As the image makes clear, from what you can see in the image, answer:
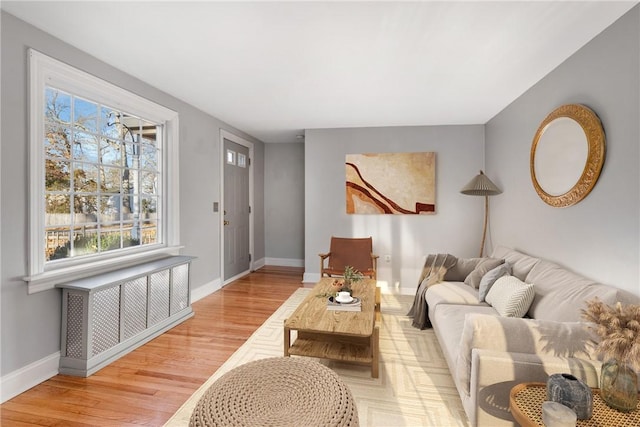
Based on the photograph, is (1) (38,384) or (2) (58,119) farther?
(2) (58,119)

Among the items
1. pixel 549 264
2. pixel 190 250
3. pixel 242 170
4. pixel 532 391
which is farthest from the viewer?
pixel 242 170

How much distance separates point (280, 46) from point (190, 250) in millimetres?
2629

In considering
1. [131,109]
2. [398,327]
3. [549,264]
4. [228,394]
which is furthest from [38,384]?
[549,264]

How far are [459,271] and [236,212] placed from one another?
11.2 ft

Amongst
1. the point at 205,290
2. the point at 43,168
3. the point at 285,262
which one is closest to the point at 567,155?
the point at 43,168

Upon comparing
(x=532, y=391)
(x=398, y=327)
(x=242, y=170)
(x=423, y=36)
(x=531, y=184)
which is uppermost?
(x=423, y=36)

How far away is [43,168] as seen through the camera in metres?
2.14

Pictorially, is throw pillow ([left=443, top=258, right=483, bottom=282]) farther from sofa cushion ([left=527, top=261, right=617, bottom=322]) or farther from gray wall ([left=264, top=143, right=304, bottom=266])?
gray wall ([left=264, top=143, right=304, bottom=266])

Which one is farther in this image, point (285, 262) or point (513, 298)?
point (285, 262)

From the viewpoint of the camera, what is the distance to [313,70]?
8.66 ft

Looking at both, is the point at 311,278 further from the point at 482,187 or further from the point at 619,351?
the point at 619,351

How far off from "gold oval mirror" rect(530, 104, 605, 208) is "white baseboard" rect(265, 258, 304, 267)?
13.7 ft

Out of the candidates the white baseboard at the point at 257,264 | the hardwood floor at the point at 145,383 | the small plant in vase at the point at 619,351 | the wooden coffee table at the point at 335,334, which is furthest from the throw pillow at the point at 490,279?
the white baseboard at the point at 257,264

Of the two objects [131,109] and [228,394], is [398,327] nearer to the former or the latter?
[228,394]
